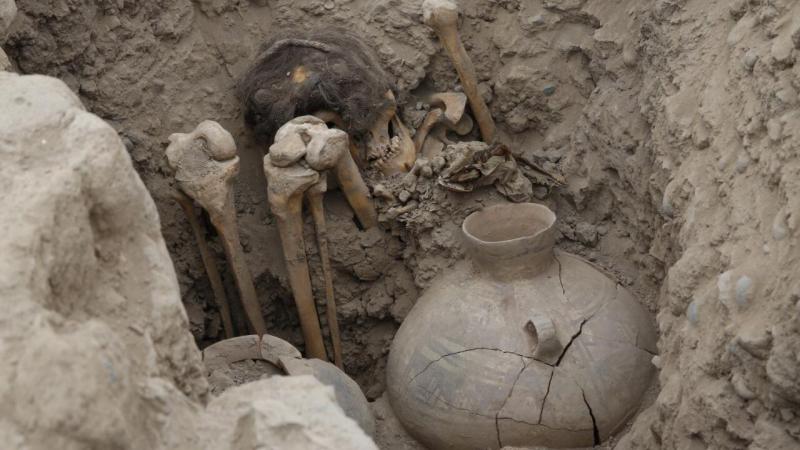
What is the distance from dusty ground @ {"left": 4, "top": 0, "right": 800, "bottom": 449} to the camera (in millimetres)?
2727

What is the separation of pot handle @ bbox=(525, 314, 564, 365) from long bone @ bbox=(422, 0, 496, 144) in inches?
54.3

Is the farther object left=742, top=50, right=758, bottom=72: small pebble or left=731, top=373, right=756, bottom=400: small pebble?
left=742, top=50, right=758, bottom=72: small pebble

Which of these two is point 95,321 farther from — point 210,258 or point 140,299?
point 210,258

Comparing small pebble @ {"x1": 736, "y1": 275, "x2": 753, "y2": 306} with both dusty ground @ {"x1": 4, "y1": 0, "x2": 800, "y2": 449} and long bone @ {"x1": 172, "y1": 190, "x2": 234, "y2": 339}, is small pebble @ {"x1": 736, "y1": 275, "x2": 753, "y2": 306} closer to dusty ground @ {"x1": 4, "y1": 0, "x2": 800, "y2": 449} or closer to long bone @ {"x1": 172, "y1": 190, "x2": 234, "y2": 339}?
dusty ground @ {"x1": 4, "y1": 0, "x2": 800, "y2": 449}

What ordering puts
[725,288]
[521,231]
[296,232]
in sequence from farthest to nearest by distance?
1. [296,232]
2. [521,231]
3. [725,288]

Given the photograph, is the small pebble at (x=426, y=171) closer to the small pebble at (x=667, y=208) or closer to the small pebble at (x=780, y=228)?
the small pebble at (x=667, y=208)

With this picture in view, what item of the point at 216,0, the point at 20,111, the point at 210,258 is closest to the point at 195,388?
the point at 20,111

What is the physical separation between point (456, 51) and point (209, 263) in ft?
5.01

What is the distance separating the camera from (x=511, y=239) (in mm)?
3764

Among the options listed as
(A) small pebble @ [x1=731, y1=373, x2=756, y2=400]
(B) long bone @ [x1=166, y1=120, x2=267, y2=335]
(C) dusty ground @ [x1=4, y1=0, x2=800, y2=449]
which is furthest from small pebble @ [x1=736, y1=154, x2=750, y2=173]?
(B) long bone @ [x1=166, y1=120, x2=267, y2=335]

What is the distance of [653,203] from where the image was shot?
376 centimetres

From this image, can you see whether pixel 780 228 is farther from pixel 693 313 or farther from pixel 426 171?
pixel 426 171

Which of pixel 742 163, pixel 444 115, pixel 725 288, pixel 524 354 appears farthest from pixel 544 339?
pixel 444 115

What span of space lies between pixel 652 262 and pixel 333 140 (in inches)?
56.2
